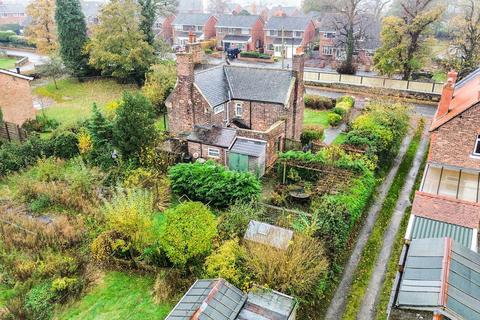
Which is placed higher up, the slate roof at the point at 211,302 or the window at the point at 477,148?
the window at the point at 477,148

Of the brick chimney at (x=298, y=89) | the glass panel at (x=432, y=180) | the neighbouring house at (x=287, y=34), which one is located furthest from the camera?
the neighbouring house at (x=287, y=34)

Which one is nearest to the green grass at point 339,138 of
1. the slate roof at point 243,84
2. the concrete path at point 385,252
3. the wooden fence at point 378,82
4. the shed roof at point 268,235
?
the concrete path at point 385,252

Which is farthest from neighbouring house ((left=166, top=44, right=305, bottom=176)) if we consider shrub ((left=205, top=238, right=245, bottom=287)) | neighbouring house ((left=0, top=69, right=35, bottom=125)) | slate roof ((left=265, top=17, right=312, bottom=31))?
slate roof ((left=265, top=17, right=312, bottom=31))

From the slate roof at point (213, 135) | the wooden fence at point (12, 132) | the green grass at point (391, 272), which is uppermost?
the slate roof at point (213, 135)

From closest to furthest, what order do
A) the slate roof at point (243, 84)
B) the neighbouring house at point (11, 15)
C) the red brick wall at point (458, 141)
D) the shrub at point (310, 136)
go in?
1. the red brick wall at point (458, 141)
2. the slate roof at point (243, 84)
3. the shrub at point (310, 136)
4. the neighbouring house at point (11, 15)

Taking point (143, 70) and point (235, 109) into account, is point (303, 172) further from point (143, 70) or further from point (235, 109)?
point (143, 70)

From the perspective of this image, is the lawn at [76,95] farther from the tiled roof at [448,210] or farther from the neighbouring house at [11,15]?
the neighbouring house at [11,15]

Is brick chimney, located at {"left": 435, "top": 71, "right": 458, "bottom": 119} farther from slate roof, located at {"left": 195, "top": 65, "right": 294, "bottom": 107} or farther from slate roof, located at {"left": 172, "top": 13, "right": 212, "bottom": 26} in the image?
slate roof, located at {"left": 172, "top": 13, "right": 212, "bottom": 26}
